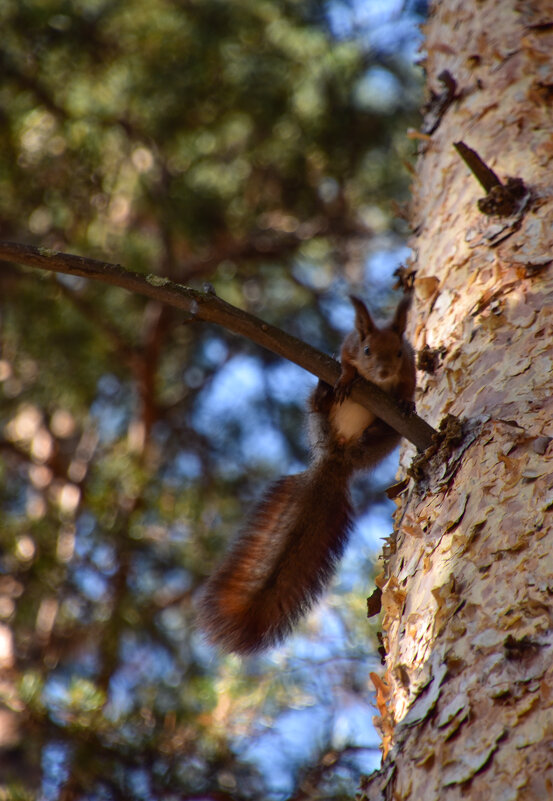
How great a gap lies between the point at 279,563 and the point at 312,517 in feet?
0.56

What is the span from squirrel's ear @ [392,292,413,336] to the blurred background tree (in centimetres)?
136

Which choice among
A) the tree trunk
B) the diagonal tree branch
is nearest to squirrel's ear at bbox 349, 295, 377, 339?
the tree trunk

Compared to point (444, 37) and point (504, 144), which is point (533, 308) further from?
point (444, 37)

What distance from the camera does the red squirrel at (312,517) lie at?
5.93 feet

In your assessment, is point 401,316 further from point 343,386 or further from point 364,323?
point 343,386

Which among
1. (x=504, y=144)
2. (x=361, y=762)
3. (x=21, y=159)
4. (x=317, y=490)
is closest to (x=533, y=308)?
(x=504, y=144)

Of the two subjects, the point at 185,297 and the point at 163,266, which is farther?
the point at 163,266

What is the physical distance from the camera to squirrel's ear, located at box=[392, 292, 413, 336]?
2.21 meters

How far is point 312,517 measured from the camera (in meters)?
2.04

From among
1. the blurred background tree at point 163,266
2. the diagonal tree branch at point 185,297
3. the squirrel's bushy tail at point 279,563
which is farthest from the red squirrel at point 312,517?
the blurred background tree at point 163,266

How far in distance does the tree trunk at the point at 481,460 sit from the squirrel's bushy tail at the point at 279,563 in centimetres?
39

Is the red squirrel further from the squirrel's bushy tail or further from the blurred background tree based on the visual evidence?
the blurred background tree

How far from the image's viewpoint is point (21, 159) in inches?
156

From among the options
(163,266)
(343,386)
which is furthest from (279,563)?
(163,266)
